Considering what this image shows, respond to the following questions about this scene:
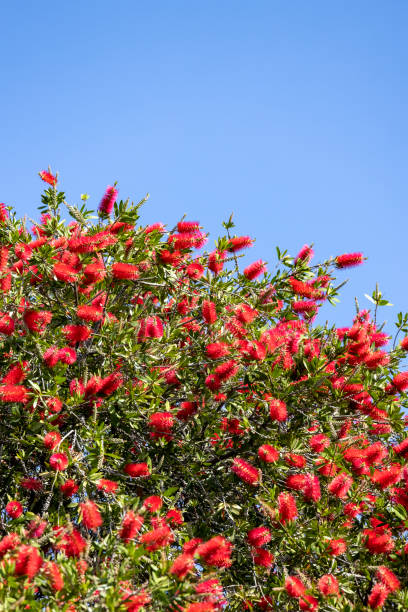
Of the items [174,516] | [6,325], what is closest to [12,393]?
[6,325]

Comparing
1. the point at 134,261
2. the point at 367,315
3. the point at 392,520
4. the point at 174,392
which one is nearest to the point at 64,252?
the point at 134,261

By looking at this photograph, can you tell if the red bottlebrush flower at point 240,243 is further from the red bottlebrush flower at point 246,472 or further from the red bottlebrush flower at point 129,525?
the red bottlebrush flower at point 129,525

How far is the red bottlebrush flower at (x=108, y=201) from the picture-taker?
463 cm

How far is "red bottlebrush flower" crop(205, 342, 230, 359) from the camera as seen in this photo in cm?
391

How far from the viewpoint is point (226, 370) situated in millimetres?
3799

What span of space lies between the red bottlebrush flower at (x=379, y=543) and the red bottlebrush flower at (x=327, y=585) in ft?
1.67

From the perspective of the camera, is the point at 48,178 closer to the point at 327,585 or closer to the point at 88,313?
the point at 88,313

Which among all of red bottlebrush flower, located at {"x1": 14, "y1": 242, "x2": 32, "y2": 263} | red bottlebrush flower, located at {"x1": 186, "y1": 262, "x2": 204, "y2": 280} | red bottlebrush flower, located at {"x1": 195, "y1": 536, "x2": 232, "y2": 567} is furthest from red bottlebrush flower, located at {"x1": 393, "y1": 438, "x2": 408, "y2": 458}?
red bottlebrush flower, located at {"x1": 14, "y1": 242, "x2": 32, "y2": 263}

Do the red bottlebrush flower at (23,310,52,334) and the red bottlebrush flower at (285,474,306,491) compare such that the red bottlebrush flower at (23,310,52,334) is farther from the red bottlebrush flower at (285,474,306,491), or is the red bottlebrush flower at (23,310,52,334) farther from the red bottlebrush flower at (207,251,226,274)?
the red bottlebrush flower at (285,474,306,491)

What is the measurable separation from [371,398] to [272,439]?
0.90 metres

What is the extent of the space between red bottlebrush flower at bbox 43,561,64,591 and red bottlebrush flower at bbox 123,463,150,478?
3.23 feet

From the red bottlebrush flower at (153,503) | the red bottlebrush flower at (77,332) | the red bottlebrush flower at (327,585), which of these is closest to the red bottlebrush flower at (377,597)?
the red bottlebrush flower at (327,585)

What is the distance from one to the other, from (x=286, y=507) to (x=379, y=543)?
2.42 ft

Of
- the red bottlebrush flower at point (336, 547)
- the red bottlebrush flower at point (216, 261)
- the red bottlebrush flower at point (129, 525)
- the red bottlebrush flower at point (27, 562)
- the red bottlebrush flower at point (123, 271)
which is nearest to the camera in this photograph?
the red bottlebrush flower at point (27, 562)
